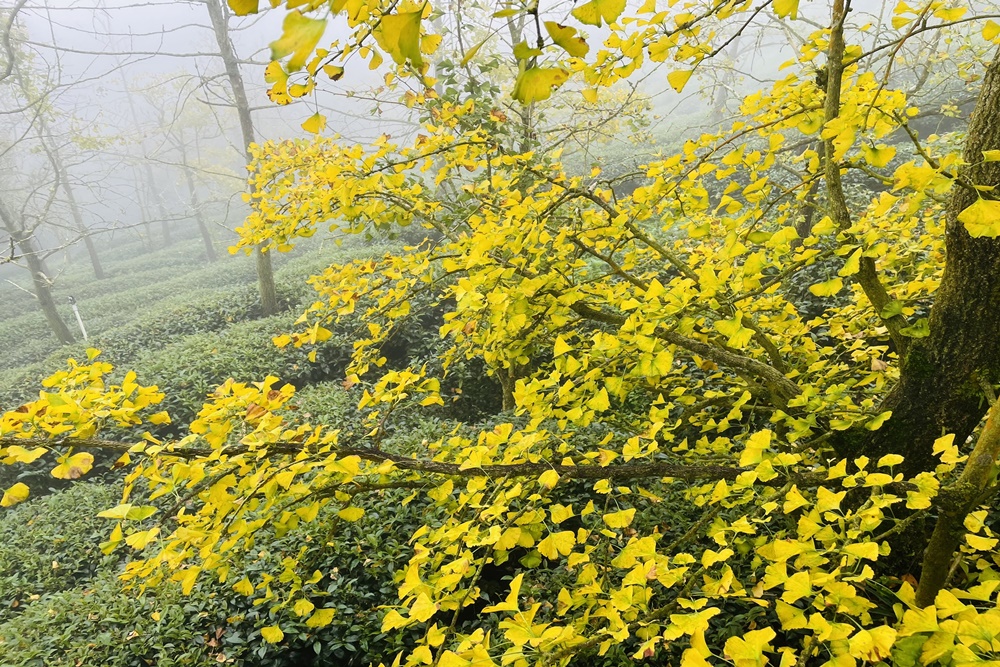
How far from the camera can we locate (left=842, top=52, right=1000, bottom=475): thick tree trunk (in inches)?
60.0

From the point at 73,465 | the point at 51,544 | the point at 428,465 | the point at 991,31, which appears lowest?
the point at 51,544

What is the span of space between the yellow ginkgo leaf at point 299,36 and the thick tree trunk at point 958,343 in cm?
177

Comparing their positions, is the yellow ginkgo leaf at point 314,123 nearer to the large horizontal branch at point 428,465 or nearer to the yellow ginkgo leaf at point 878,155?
the large horizontal branch at point 428,465

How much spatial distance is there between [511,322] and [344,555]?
7.75 feet

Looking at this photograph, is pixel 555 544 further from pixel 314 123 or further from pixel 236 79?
pixel 236 79

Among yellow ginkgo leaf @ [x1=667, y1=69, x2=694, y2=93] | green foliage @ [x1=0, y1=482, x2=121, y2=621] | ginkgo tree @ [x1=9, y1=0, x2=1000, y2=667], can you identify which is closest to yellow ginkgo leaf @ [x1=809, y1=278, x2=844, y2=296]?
ginkgo tree @ [x1=9, y1=0, x2=1000, y2=667]

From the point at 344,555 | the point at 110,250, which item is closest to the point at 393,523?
the point at 344,555

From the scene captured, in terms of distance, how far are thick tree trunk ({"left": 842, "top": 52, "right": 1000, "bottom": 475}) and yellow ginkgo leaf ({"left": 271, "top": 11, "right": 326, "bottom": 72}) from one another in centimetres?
177

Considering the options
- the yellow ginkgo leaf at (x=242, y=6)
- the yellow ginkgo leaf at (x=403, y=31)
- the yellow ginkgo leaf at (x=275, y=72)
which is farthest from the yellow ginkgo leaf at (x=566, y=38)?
the yellow ginkgo leaf at (x=275, y=72)

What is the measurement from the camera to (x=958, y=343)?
1749 millimetres

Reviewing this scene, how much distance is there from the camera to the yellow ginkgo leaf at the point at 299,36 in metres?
0.42

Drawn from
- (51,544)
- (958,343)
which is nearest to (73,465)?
(958,343)

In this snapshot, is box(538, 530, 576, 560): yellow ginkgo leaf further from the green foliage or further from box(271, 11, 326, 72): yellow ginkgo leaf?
the green foliage

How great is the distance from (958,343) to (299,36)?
2.18 meters
